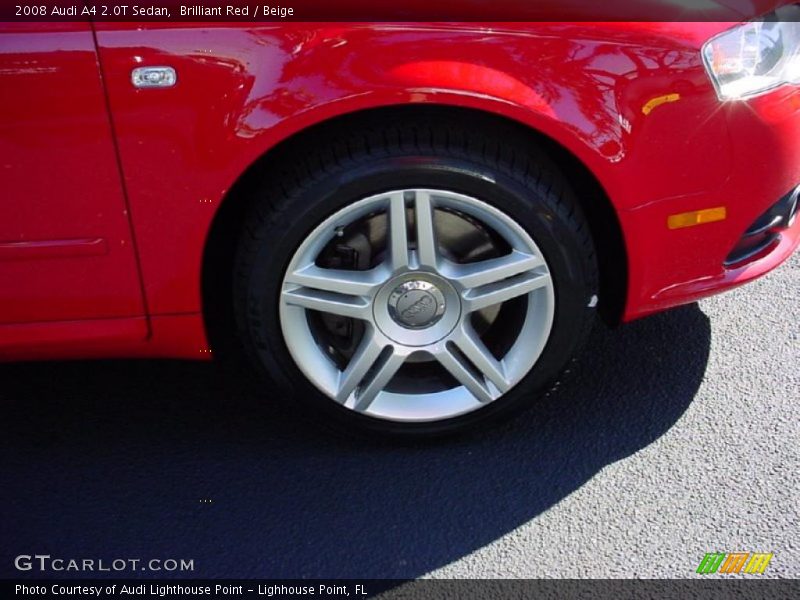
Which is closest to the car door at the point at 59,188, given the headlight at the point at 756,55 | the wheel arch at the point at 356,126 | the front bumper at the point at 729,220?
the wheel arch at the point at 356,126

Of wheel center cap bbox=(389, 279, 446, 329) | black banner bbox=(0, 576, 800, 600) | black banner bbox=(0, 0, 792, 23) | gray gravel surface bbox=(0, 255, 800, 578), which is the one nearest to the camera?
black banner bbox=(0, 0, 792, 23)

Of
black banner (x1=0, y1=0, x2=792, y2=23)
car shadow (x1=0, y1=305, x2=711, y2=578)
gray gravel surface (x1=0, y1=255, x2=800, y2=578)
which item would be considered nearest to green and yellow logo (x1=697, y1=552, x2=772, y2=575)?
gray gravel surface (x1=0, y1=255, x2=800, y2=578)

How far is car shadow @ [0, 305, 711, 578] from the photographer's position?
211cm

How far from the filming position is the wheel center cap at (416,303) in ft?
7.18

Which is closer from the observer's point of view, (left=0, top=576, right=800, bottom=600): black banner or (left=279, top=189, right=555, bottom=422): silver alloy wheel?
(left=0, top=576, right=800, bottom=600): black banner

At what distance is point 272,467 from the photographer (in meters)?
2.32

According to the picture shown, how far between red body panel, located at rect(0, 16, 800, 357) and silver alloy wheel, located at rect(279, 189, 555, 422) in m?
0.23

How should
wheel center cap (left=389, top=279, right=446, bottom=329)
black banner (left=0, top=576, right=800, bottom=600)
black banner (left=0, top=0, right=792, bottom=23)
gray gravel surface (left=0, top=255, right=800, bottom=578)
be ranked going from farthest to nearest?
wheel center cap (left=389, top=279, right=446, bottom=329), gray gravel surface (left=0, top=255, right=800, bottom=578), black banner (left=0, top=576, right=800, bottom=600), black banner (left=0, top=0, right=792, bottom=23)

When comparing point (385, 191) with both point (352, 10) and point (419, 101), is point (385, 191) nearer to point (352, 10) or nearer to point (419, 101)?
point (419, 101)

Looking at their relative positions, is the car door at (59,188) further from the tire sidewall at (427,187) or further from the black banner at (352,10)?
the tire sidewall at (427,187)

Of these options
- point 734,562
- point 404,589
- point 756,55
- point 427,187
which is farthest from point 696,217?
point 404,589

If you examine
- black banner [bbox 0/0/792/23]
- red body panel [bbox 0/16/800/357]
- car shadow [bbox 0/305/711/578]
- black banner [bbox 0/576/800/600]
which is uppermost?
black banner [bbox 0/0/792/23]

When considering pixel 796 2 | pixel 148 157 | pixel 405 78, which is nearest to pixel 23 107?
pixel 148 157

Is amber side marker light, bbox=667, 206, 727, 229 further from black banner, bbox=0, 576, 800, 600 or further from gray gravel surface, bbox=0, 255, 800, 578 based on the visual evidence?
black banner, bbox=0, 576, 800, 600
